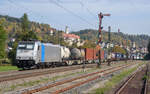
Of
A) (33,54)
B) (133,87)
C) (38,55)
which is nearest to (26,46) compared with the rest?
(33,54)

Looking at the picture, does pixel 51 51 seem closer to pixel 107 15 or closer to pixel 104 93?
pixel 107 15

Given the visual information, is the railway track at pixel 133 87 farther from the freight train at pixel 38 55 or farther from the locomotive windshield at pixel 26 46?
the locomotive windshield at pixel 26 46

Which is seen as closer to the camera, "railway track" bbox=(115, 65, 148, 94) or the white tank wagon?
"railway track" bbox=(115, 65, 148, 94)

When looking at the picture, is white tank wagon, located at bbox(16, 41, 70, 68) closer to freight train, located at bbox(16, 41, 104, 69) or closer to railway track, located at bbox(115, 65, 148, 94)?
freight train, located at bbox(16, 41, 104, 69)

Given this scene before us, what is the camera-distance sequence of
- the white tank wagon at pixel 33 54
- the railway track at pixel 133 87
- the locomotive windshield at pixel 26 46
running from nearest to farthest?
the railway track at pixel 133 87 → the white tank wagon at pixel 33 54 → the locomotive windshield at pixel 26 46

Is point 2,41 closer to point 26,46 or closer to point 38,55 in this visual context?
point 26,46

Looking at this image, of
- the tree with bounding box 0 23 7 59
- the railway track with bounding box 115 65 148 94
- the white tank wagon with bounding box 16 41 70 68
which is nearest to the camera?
the railway track with bounding box 115 65 148 94

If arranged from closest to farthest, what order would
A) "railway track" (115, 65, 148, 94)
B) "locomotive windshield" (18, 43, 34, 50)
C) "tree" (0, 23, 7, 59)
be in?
1. "railway track" (115, 65, 148, 94)
2. "locomotive windshield" (18, 43, 34, 50)
3. "tree" (0, 23, 7, 59)

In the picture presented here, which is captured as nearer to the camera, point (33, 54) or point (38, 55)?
point (33, 54)

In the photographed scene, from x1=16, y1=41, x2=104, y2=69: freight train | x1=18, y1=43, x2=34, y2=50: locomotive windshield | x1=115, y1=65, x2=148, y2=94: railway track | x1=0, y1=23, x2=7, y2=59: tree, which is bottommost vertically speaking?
x1=115, y1=65, x2=148, y2=94: railway track

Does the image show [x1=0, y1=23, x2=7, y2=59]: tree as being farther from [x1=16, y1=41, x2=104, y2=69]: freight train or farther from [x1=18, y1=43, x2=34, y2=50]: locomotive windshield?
[x1=18, y1=43, x2=34, y2=50]: locomotive windshield

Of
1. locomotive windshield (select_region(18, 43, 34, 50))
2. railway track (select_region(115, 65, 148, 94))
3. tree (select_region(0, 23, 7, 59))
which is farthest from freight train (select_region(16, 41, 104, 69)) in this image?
tree (select_region(0, 23, 7, 59))

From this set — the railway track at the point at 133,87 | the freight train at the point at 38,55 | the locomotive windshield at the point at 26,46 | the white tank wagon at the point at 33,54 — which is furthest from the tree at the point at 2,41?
the railway track at the point at 133,87

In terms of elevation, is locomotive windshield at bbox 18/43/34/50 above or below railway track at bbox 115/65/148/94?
above
